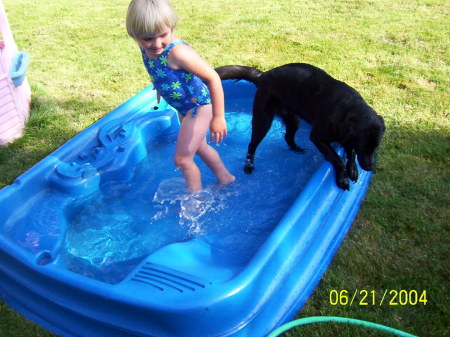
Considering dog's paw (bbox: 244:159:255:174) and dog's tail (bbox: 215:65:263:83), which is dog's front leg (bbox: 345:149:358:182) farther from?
dog's tail (bbox: 215:65:263:83)

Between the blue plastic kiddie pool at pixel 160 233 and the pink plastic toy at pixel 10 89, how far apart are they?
950 millimetres

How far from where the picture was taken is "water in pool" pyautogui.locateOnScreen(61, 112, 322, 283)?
264 centimetres

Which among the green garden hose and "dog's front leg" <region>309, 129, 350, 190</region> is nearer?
the green garden hose

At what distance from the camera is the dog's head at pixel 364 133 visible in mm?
2477

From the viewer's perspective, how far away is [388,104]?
4051 millimetres

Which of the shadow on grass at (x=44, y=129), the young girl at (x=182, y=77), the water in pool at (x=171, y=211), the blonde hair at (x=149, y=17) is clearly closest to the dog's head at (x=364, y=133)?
the water in pool at (x=171, y=211)

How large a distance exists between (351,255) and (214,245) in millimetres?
806

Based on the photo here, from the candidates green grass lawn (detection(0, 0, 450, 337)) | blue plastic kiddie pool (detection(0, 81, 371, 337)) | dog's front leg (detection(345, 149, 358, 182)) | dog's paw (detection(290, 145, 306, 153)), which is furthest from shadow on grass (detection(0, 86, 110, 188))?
dog's front leg (detection(345, 149, 358, 182))

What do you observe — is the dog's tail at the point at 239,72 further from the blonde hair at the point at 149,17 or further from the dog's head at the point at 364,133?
the blonde hair at the point at 149,17

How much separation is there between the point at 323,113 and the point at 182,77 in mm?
920

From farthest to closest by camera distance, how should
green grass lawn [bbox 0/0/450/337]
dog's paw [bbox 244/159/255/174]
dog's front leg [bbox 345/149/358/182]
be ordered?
dog's paw [bbox 244/159/255/174]
dog's front leg [bbox 345/149/358/182]
green grass lawn [bbox 0/0/450/337]

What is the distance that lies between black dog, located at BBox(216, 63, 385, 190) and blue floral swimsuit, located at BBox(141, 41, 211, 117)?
61 cm
